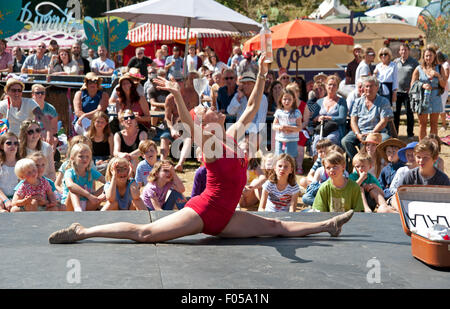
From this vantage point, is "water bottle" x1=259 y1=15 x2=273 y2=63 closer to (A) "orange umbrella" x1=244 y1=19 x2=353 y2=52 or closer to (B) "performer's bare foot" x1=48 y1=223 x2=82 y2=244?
(B) "performer's bare foot" x1=48 y1=223 x2=82 y2=244

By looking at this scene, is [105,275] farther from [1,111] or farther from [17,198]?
[1,111]

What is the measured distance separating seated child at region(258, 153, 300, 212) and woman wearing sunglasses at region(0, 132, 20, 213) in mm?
2532

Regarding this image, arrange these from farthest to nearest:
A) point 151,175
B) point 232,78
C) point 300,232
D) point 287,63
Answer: point 287,63 < point 232,78 < point 151,175 < point 300,232

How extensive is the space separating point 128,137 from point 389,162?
3.32 meters

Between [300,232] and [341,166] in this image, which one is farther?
[341,166]

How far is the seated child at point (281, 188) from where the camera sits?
649cm

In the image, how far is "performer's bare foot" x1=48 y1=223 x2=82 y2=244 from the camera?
4113 millimetres

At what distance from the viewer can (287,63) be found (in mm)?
16266

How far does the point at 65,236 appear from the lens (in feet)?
13.5

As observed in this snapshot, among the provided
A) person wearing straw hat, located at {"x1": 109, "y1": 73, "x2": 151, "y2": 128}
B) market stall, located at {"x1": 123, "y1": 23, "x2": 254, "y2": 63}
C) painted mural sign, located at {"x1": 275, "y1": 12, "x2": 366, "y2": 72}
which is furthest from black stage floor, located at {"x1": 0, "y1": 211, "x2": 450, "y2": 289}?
market stall, located at {"x1": 123, "y1": 23, "x2": 254, "y2": 63}

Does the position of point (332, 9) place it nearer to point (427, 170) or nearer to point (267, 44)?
point (427, 170)
